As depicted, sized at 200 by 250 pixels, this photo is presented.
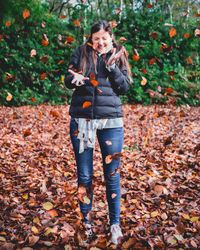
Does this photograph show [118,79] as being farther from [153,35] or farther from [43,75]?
[153,35]

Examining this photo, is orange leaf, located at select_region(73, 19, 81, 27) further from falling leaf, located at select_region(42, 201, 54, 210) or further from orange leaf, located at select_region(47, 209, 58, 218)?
orange leaf, located at select_region(47, 209, 58, 218)

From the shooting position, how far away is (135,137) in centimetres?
714

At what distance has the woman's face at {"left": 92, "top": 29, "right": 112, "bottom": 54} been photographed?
2.68 meters

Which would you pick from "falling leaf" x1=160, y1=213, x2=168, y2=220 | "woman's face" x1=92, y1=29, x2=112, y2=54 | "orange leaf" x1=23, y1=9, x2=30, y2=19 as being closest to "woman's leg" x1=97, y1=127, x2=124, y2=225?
"woman's face" x1=92, y1=29, x2=112, y2=54

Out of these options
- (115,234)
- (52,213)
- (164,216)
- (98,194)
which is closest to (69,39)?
(98,194)

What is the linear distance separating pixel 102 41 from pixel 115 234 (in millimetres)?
1677

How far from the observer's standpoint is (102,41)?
8.82ft

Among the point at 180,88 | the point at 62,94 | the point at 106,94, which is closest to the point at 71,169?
the point at 106,94

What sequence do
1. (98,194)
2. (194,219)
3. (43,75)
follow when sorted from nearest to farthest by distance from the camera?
(194,219) → (98,194) → (43,75)

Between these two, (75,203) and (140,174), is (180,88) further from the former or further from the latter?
(75,203)

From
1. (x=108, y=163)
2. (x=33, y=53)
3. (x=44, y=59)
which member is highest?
(x=33, y=53)

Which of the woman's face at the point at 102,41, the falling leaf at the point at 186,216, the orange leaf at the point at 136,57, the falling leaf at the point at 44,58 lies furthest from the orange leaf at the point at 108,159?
the orange leaf at the point at 136,57

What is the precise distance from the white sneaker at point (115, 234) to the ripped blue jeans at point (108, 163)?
0.14 feet

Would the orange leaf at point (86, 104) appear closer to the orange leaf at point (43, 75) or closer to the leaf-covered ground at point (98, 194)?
the leaf-covered ground at point (98, 194)
